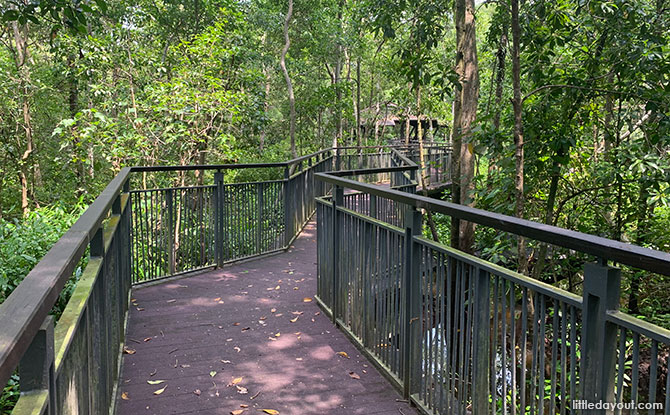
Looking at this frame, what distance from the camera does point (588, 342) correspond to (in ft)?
5.93

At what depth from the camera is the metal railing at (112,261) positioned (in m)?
1.17

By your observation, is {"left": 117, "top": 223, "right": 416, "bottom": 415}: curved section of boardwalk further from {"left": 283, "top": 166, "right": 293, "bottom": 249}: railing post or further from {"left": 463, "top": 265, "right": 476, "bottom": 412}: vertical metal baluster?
{"left": 283, "top": 166, "right": 293, "bottom": 249}: railing post

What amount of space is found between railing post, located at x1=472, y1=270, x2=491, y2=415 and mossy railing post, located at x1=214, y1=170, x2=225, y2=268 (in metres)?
4.65

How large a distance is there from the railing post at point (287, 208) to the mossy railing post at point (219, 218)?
1.42m

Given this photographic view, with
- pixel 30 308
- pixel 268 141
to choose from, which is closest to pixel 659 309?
pixel 30 308

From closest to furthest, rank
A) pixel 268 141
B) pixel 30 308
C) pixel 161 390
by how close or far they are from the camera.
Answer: pixel 30 308 → pixel 161 390 → pixel 268 141

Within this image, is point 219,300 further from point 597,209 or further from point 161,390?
point 597,209

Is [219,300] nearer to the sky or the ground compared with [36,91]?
nearer to the ground

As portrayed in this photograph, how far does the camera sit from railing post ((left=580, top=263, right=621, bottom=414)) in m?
1.70

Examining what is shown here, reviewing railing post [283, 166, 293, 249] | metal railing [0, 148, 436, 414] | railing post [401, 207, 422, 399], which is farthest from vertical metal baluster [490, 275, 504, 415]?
railing post [283, 166, 293, 249]

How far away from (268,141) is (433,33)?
2229 centimetres

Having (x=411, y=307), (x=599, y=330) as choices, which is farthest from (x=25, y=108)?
(x=599, y=330)

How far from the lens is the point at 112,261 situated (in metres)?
3.33

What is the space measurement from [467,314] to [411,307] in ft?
2.17
